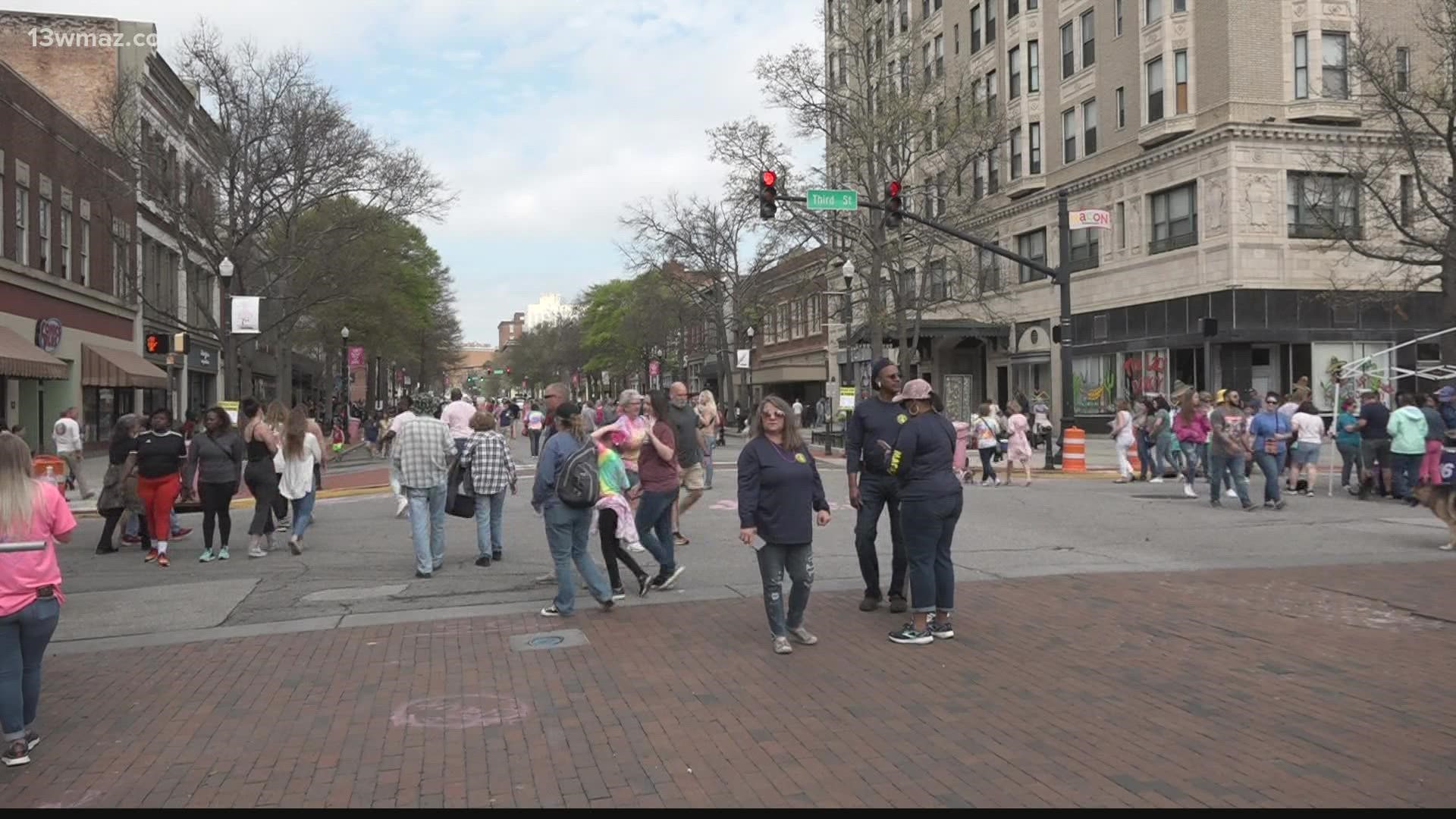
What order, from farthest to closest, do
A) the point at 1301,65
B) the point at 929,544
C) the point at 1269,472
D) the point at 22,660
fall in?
1. the point at 1301,65
2. the point at 1269,472
3. the point at 929,544
4. the point at 22,660

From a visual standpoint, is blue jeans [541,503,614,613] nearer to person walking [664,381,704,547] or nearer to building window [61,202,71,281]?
person walking [664,381,704,547]

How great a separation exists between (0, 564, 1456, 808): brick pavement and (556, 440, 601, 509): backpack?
0.95m

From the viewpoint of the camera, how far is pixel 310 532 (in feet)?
46.5

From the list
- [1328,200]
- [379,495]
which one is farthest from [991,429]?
[1328,200]

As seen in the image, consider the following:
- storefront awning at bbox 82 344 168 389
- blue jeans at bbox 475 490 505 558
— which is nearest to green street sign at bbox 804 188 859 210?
blue jeans at bbox 475 490 505 558

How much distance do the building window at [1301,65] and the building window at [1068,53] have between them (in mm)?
8707

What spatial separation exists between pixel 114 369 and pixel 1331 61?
3886cm

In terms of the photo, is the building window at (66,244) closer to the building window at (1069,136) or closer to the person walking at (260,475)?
the person walking at (260,475)

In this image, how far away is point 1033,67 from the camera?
139 feet

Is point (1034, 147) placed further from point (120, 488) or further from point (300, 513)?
point (120, 488)

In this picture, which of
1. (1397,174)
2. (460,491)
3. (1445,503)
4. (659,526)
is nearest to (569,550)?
(659,526)

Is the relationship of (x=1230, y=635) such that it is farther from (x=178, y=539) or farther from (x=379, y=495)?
(x=379, y=495)

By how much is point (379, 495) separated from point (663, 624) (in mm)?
13731

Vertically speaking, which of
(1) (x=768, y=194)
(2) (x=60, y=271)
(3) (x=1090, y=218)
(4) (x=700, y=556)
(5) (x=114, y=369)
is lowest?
(4) (x=700, y=556)
